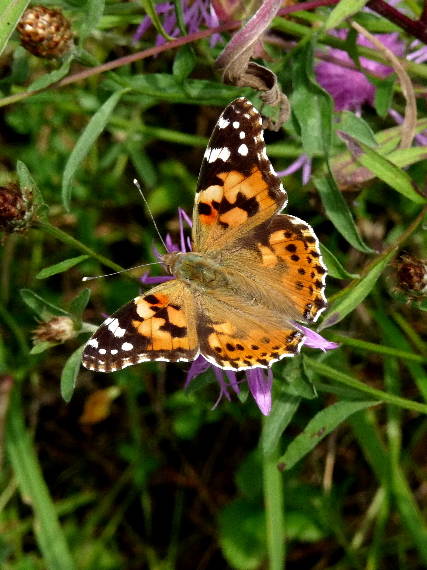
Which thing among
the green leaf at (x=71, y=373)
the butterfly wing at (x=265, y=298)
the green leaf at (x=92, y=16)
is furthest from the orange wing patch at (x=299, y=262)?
the green leaf at (x=92, y=16)

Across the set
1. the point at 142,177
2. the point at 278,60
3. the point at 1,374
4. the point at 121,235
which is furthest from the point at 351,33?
the point at 1,374

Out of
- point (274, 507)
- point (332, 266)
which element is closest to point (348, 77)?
point (332, 266)

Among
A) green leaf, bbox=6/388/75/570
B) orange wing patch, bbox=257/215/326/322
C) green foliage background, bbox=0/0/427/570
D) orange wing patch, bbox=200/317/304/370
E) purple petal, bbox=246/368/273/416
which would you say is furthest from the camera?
green leaf, bbox=6/388/75/570

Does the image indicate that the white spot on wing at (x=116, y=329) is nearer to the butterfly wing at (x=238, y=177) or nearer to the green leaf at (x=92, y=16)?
the butterfly wing at (x=238, y=177)

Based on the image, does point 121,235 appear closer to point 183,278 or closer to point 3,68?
point 3,68

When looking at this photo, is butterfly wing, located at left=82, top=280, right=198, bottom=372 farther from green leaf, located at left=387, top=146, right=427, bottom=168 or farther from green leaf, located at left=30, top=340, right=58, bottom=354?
green leaf, located at left=387, top=146, right=427, bottom=168

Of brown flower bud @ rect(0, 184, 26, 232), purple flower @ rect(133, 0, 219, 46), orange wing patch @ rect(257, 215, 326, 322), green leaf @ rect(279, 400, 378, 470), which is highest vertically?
purple flower @ rect(133, 0, 219, 46)

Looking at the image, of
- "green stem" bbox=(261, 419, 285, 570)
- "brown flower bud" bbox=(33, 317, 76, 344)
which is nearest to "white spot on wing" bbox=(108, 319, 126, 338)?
"brown flower bud" bbox=(33, 317, 76, 344)

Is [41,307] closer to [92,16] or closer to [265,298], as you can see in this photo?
[265,298]
